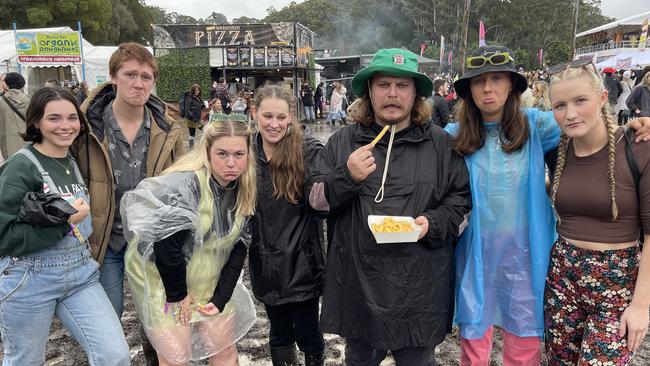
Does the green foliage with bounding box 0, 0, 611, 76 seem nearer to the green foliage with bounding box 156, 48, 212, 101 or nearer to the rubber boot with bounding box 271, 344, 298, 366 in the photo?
the green foliage with bounding box 156, 48, 212, 101

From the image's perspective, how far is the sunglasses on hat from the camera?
2.14 m

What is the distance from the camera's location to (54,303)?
218cm

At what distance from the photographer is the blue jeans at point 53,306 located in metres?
2.09

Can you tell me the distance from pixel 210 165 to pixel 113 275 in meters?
0.92

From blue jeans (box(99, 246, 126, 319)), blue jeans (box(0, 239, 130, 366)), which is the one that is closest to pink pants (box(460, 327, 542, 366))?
blue jeans (box(0, 239, 130, 366))

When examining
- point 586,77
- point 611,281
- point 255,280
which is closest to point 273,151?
point 255,280

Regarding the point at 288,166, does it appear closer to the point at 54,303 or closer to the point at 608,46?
the point at 54,303

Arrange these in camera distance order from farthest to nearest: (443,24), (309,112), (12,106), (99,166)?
(443,24) → (309,112) → (12,106) → (99,166)

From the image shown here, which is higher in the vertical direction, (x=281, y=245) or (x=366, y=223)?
(x=366, y=223)

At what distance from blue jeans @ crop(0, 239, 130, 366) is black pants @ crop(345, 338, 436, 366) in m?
1.15

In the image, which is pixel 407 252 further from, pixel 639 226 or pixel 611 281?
pixel 639 226

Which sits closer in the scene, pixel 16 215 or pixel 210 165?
pixel 16 215

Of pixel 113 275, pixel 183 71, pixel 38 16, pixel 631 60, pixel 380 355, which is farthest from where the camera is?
pixel 38 16

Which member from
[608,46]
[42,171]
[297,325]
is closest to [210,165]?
[42,171]
